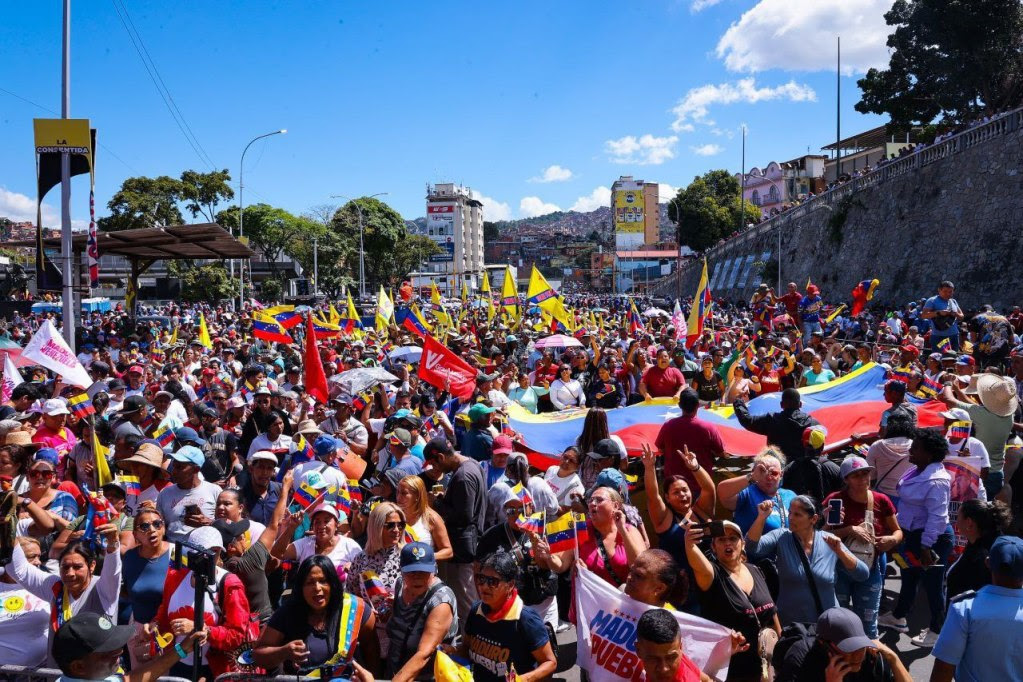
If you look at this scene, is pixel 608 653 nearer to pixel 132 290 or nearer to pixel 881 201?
pixel 132 290

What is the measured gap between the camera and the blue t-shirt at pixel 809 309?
1591cm

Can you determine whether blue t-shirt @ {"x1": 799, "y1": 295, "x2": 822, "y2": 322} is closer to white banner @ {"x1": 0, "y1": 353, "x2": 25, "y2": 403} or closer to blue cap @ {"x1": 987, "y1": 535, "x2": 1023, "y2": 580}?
blue cap @ {"x1": 987, "y1": 535, "x2": 1023, "y2": 580}

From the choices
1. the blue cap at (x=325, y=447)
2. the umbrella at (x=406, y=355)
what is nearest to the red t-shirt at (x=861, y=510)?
the blue cap at (x=325, y=447)

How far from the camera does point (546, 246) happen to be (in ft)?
623

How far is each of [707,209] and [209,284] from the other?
42986 millimetres

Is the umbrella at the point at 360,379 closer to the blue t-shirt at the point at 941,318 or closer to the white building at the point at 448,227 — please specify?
the blue t-shirt at the point at 941,318

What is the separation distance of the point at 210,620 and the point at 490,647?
1.43 m

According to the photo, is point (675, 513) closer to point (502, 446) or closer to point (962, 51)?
point (502, 446)

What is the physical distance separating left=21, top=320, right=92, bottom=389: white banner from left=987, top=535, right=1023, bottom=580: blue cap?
8.13 meters

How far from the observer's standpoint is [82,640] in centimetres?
320

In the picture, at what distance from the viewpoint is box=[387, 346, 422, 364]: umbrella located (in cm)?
1467

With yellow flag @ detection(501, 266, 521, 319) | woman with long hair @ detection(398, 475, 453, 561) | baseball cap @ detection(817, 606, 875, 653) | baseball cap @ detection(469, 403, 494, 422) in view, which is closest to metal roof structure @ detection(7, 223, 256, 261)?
yellow flag @ detection(501, 266, 521, 319)

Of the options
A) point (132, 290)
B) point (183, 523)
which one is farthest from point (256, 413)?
point (132, 290)

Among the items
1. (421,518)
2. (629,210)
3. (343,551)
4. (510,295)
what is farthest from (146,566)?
(629,210)
